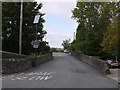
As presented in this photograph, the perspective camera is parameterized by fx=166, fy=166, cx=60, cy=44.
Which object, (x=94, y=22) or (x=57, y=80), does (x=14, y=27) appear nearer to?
(x=94, y=22)

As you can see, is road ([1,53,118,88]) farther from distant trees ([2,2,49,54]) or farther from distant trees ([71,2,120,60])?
distant trees ([71,2,120,60])

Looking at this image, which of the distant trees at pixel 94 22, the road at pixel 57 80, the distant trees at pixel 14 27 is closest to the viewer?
the road at pixel 57 80

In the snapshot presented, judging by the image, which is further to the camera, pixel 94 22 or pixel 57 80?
pixel 94 22

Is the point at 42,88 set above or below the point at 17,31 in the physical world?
below

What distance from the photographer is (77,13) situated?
110 ft

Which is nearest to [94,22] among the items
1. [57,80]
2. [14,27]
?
[14,27]

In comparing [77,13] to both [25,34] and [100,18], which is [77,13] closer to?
[100,18]

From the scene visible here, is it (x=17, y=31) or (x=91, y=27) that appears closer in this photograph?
(x=17, y=31)

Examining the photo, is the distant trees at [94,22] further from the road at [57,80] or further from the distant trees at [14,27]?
the road at [57,80]

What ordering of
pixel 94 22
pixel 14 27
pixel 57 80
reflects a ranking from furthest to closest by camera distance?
1. pixel 94 22
2. pixel 14 27
3. pixel 57 80

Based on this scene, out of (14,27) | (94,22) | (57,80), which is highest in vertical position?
(94,22)

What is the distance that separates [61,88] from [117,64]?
16234 mm

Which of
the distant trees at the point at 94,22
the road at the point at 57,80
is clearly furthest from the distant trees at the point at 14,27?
the road at the point at 57,80

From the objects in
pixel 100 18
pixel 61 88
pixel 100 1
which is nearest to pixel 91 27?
pixel 100 18
